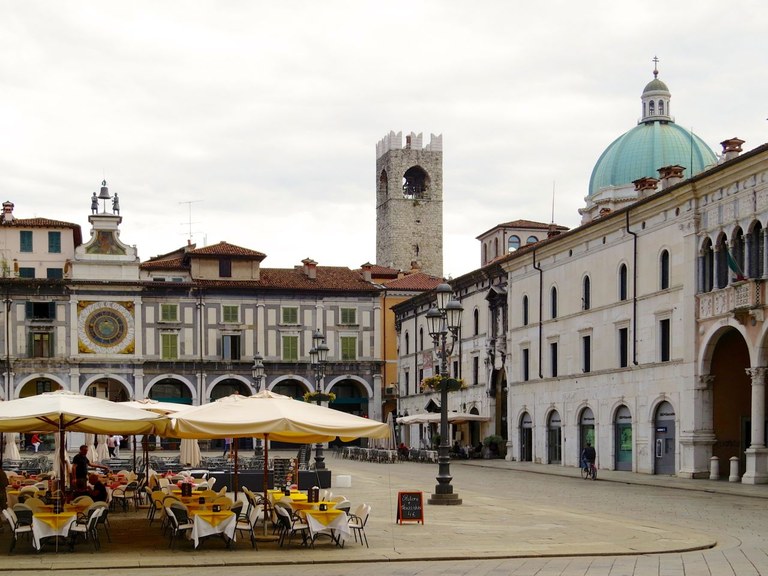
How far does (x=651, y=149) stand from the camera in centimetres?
7006

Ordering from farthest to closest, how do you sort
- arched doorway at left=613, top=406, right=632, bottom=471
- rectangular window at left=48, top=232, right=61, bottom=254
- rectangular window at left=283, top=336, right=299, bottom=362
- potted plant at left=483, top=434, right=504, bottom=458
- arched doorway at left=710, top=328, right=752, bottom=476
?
rectangular window at left=283, top=336, right=299, bottom=362
rectangular window at left=48, top=232, right=61, bottom=254
potted plant at left=483, top=434, right=504, bottom=458
arched doorway at left=613, top=406, right=632, bottom=471
arched doorway at left=710, top=328, right=752, bottom=476

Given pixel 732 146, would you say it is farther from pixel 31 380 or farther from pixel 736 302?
pixel 31 380

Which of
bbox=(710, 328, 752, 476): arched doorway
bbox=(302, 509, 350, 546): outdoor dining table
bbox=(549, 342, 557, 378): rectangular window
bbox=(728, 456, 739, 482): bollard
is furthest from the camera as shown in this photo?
bbox=(549, 342, 557, 378): rectangular window

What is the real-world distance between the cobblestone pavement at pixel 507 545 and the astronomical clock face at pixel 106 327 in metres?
48.0

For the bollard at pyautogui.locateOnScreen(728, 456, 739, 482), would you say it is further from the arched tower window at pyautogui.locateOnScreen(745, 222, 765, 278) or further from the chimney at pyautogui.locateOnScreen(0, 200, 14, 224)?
the chimney at pyautogui.locateOnScreen(0, 200, 14, 224)

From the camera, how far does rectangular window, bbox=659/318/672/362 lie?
4378 centimetres

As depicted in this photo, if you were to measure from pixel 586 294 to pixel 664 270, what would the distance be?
709 cm

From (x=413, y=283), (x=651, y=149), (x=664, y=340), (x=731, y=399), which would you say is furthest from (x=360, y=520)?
(x=413, y=283)

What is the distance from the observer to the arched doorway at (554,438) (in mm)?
53844

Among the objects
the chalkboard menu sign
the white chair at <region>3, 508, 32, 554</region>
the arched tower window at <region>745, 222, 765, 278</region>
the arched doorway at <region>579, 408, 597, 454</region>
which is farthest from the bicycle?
the white chair at <region>3, 508, 32, 554</region>

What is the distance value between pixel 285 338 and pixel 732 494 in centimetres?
4999

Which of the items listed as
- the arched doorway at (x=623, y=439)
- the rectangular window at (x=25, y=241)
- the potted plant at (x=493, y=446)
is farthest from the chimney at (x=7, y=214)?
the arched doorway at (x=623, y=439)

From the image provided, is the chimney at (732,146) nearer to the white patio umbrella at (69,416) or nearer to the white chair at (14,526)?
the white patio umbrella at (69,416)

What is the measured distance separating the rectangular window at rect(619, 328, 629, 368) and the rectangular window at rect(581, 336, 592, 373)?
2855 millimetres
